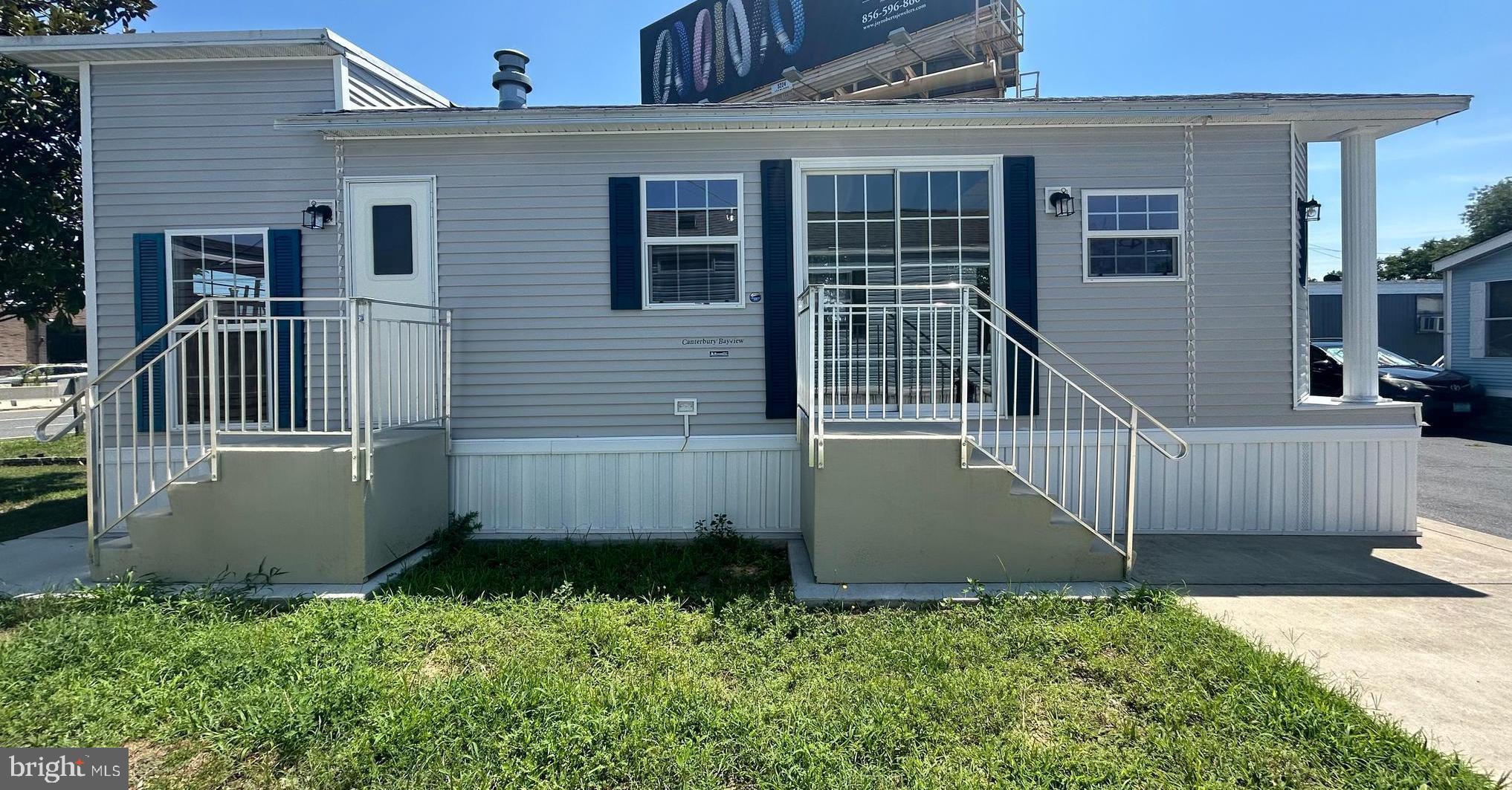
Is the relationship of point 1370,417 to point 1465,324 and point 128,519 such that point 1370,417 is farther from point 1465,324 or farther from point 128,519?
point 1465,324

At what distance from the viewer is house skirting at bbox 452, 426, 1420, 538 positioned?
5.39 meters

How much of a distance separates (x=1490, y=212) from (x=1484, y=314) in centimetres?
2713

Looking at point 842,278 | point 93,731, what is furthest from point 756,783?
point 842,278

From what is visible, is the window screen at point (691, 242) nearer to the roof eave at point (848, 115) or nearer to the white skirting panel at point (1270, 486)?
the roof eave at point (848, 115)

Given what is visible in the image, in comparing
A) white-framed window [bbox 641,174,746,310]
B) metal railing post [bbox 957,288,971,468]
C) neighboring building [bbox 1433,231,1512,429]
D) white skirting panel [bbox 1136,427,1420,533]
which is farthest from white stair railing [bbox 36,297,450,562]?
neighboring building [bbox 1433,231,1512,429]

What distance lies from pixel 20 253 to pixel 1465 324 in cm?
2271

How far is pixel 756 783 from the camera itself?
237 centimetres

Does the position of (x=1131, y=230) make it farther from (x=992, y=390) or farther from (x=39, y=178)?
(x=39, y=178)

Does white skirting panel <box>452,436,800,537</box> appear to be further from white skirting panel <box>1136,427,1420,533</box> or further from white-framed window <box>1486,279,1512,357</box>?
white-framed window <box>1486,279,1512,357</box>

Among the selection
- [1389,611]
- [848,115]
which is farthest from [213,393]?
[1389,611]

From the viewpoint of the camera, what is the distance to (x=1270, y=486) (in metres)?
5.43

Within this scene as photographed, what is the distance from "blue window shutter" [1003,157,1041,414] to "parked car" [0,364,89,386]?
2453 centimetres

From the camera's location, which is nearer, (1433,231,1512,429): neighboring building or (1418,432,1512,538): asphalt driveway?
(1418,432,1512,538): asphalt driveway

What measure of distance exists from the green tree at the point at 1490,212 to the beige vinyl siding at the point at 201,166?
43958 millimetres
